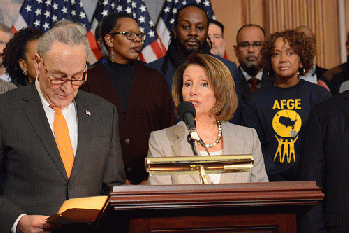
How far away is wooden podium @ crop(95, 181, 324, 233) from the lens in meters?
1.51

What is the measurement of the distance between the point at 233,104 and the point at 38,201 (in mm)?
1202

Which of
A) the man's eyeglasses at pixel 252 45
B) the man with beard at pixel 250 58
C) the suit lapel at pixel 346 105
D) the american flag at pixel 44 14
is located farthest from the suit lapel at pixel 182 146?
the american flag at pixel 44 14

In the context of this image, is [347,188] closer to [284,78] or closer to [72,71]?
[284,78]

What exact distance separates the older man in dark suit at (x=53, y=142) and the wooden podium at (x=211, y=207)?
0.82m

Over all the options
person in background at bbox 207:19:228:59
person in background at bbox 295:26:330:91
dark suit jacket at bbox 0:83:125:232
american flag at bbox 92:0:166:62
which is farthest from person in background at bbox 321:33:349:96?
dark suit jacket at bbox 0:83:125:232

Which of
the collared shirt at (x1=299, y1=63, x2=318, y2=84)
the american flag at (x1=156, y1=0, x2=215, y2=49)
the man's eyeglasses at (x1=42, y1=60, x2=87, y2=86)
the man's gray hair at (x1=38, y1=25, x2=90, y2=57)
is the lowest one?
the collared shirt at (x1=299, y1=63, x2=318, y2=84)

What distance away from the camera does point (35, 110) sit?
244 cm

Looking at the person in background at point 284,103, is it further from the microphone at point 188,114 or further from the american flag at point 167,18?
the american flag at point 167,18

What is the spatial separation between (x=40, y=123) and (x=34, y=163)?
0.20 meters

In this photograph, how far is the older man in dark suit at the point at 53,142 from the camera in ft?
7.68

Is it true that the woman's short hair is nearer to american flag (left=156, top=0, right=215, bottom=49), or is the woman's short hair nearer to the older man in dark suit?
the older man in dark suit

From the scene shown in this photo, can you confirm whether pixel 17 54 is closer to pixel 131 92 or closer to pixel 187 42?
pixel 131 92

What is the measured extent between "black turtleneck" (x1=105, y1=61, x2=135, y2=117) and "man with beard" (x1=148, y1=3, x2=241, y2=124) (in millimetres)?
351

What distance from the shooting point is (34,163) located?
2.34 m
